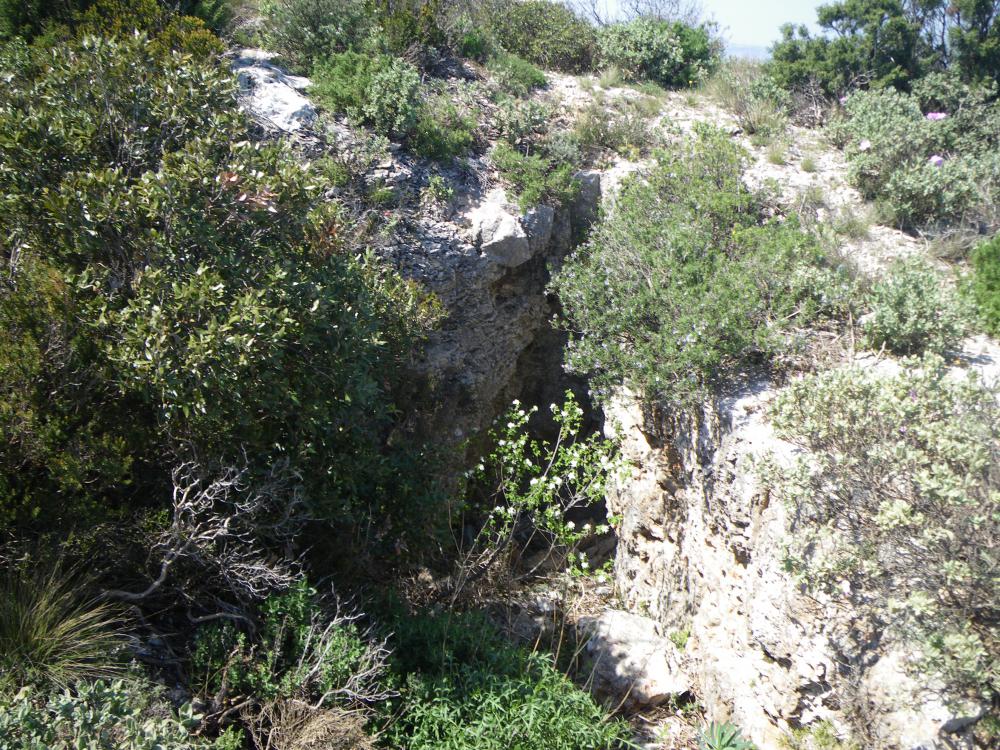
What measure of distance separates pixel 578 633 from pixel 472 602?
3.39 ft

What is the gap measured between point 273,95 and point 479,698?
21.5 feet

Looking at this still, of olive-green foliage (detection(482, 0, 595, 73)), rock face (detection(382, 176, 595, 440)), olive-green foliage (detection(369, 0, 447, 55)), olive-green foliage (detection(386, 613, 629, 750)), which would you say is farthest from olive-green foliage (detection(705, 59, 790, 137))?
olive-green foliage (detection(386, 613, 629, 750))

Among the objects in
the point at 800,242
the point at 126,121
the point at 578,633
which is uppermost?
the point at 800,242

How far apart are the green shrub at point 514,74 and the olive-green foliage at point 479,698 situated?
7.36 meters

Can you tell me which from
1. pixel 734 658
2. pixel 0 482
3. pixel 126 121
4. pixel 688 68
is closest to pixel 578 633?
pixel 734 658

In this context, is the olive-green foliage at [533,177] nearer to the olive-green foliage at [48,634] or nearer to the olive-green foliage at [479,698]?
the olive-green foliage at [479,698]

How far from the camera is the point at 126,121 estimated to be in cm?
441

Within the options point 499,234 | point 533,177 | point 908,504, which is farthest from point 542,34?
point 908,504

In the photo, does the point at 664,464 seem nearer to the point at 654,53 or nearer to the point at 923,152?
the point at 923,152

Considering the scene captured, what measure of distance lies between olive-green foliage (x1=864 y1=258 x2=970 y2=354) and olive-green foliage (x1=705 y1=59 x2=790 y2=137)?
15.1 ft

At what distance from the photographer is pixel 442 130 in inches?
327

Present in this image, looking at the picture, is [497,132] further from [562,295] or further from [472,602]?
[472,602]

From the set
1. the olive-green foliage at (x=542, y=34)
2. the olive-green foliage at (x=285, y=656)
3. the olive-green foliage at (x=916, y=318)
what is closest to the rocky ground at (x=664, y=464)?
the olive-green foliage at (x=916, y=318)

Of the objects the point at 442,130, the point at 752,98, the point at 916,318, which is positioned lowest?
the point at 916,318
